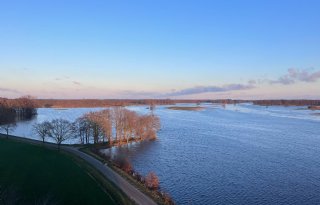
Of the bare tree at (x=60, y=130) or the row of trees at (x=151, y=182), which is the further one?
the bare tree at (x=60, y=130)

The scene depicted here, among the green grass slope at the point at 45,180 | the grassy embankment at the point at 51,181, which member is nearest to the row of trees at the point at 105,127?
the green grass slope at the point at 45,180

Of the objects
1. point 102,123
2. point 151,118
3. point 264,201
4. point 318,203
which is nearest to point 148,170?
point 264,201

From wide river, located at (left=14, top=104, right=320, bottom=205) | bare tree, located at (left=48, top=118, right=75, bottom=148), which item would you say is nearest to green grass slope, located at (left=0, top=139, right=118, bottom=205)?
wide river, located at (left=14, top=104, right=320, bottom=205)

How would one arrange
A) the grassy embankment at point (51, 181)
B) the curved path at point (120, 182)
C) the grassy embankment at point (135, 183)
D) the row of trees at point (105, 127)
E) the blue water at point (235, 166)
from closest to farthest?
1. the grassy embankment at point (51, 181)
2. the curved path at point (120, 182)
3. the grassy embankment at point (135, 183)
4. the blue water at point (235, 166)
5. the row of trees at point (105, 127)

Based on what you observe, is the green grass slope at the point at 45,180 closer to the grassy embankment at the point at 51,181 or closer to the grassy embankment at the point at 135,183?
the grassy embankment at the point at 51,181

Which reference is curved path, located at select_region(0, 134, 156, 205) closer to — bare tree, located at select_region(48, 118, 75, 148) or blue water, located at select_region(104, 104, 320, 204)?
blue water, located at select_region(104, 104, 320, 204)

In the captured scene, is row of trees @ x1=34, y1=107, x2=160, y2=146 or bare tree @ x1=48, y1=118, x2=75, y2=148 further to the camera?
row of trees @ x1=34, y1=107, x2=160, y2=146

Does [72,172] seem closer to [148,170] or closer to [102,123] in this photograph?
[148,170]
